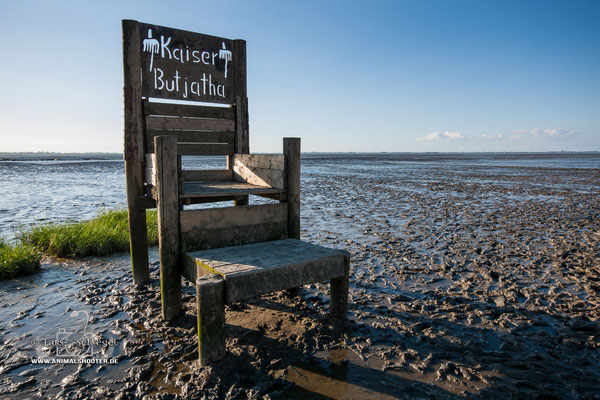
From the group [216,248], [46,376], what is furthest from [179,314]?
[46,376]

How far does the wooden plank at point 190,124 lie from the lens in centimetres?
527

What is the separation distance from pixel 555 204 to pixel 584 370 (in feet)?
39.5

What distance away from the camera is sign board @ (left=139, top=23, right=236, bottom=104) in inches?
204

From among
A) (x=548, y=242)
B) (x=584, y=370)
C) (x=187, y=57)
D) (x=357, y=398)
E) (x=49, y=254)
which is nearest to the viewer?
(x=357, y=398)

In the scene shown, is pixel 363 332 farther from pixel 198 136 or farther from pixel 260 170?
pixel 198 136

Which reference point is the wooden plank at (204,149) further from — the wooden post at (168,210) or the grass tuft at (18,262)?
the grass tuft at (18,262)

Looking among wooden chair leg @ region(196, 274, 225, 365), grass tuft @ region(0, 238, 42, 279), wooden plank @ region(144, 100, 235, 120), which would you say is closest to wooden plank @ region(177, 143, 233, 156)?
wooden plank @ region(144, 100, 235, 120)

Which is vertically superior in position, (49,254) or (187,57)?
(187,57)

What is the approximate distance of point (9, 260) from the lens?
606 centimetres

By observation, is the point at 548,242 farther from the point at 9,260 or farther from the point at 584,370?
the point at 9,260

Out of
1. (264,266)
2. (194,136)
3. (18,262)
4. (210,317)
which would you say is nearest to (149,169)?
(194,136)

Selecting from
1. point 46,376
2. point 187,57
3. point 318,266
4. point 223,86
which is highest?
point 187,57

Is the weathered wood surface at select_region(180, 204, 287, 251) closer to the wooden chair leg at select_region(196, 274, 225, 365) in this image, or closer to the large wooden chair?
the large wooden chair

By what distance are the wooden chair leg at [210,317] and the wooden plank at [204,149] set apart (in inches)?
102
